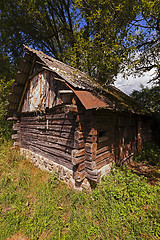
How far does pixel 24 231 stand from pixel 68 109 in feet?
11.6

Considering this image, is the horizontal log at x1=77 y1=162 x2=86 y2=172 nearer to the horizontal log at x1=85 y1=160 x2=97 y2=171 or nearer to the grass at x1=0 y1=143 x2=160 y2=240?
the horizontal log at x1=85 y1=160 x2=97 y2=171

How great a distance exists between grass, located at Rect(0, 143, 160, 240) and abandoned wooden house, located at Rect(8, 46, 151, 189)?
23.5 inches

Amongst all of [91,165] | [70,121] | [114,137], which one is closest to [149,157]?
[114,137]

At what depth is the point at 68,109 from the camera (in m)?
3.36

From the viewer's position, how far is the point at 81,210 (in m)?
3.28

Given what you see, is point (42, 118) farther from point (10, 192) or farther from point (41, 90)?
point (10, 192)

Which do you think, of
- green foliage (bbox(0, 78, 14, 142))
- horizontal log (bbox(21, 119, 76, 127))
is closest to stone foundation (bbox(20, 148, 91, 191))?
horizontal log (bbox(21, 119, 76, 127))

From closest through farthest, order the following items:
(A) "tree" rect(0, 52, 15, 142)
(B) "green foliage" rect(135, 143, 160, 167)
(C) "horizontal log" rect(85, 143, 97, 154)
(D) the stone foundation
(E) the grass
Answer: (E) the grass
(C) "horizontal log" rect(85, 143, 97, 154)
(D) the stone foundation
(B) "green foliage" rect(135, 143, 160, 167)
(A) "tree" rect(0, 52, 15, 142)

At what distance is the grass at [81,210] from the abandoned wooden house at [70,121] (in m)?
0.60

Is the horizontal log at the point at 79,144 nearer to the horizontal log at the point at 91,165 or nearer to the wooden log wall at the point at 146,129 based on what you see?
the horizontal log at the point at 91,165

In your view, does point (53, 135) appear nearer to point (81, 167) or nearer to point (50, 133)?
point (50, 133)

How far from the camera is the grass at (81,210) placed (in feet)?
8.98

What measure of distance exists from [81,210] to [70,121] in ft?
9.36

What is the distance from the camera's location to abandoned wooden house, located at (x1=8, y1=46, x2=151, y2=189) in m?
3.77
